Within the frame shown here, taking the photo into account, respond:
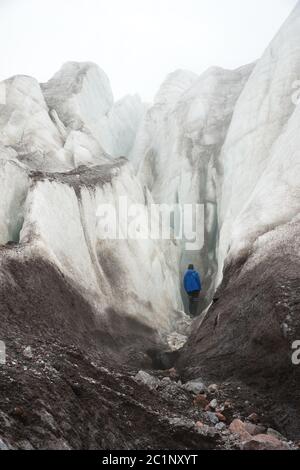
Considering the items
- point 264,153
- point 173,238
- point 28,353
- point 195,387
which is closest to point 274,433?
point 195,387

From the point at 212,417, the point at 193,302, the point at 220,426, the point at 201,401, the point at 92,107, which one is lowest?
the point at 193,302

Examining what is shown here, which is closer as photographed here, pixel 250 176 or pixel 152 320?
pixel 152 320

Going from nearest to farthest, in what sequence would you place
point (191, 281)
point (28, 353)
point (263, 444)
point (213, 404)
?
point (263, 444) → point (28, 353) → point (213, 404) → point (191, 281)

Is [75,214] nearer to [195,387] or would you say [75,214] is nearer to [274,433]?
[195,387]

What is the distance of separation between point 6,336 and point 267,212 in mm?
10727

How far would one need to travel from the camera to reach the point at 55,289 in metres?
15.1

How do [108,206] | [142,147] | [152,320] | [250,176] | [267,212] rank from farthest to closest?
[142,147] → [250,176] → [108,206] → [152,320] → [267,212]

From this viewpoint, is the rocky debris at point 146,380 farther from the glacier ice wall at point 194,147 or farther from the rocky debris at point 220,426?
the glacier ice wall at point 194,147

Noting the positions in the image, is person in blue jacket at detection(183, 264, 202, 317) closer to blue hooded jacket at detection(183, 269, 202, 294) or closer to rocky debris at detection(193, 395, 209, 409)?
blue hooded jacket at detection(183, 269, 202, 294)

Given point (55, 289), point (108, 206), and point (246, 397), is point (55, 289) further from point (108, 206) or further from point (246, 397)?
point (108, 206)

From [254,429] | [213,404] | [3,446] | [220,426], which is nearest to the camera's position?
[3,446]

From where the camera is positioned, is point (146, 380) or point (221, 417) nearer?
point (221, 417)
